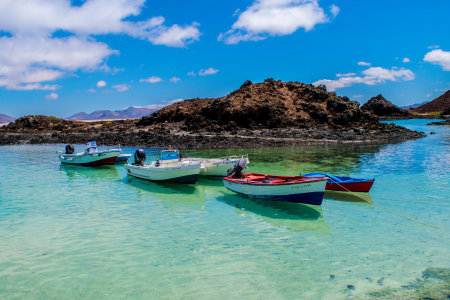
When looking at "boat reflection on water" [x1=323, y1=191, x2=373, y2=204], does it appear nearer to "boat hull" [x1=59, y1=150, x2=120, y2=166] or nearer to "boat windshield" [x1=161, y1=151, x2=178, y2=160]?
"boat windshield" [x1=161, y1=151, x2=178, y2=160]

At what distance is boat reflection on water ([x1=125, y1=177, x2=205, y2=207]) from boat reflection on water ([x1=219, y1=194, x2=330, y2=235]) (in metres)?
1.66

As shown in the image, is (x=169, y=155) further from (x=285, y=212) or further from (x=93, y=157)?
(x=93, y=157)

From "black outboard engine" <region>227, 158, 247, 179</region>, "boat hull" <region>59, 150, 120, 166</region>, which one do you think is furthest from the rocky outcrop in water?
"black outboard engine" <region>227, 158, 247, 179</region>

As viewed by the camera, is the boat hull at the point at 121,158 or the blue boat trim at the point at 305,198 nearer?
the blue boat trim at the point at 305,198

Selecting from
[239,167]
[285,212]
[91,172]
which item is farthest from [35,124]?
[285,212]

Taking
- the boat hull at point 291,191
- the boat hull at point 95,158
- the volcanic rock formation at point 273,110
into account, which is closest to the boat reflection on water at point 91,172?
the boat hull at point 95,158

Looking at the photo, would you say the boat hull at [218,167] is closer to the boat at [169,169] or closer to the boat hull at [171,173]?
the boat at [169,169]

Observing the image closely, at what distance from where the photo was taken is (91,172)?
75.7 feet

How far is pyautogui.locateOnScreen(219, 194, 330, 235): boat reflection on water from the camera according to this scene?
1013cm

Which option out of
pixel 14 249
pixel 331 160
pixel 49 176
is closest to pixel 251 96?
pixel 331 160

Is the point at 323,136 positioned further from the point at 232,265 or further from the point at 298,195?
the point at 232,265

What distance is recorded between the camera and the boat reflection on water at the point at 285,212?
10133 millimetres

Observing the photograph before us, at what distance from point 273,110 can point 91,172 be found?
36.6 metres

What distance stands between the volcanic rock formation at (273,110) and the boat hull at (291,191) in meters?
37.7
